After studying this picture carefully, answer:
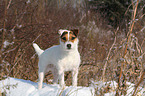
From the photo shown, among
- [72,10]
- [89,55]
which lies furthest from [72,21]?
[89,55]

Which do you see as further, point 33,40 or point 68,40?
point 33,40

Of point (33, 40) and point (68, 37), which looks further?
point (33, 40)

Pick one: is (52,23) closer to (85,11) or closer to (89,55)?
(89,55)

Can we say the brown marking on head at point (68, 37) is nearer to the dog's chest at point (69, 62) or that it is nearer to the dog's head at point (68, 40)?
the dog's head at point (68, 40)

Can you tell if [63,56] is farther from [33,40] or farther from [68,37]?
[33,40]

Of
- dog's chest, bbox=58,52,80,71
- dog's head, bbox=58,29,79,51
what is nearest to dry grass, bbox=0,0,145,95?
dog's chest, bbox=58,52,80,71

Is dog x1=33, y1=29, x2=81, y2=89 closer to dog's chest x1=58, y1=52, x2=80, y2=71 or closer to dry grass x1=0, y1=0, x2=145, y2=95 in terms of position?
dog's chest x1=58, y1=52, x2=80, y2=71

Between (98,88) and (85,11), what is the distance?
6766mm

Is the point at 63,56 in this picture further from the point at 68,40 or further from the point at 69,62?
the point at 68,40

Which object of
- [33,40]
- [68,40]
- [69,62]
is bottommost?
[69,62]

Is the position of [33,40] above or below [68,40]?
below

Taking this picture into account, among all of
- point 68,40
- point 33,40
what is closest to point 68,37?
point 68,40

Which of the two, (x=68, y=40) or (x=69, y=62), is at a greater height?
(x=68, y=40)

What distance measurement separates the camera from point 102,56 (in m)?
4.93
